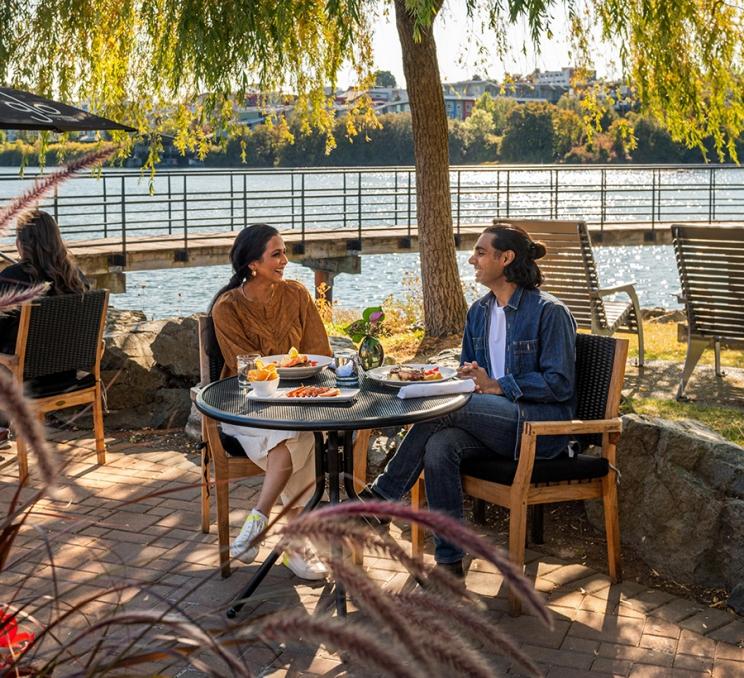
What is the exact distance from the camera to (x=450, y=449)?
3695 millimetres

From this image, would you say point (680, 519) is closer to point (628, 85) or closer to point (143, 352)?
point (143, 352)

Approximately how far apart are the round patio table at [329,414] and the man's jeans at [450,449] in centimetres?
14

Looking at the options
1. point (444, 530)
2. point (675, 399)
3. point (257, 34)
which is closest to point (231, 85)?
point (257, 34)

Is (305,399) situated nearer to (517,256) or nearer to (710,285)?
(517,256)

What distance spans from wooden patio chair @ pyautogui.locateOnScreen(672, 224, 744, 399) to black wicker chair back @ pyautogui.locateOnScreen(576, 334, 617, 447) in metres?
2.52

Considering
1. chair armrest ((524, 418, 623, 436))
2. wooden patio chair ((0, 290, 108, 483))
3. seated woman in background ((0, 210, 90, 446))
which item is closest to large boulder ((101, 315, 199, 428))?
wooden patio chair ((0, 290, 108, 483))

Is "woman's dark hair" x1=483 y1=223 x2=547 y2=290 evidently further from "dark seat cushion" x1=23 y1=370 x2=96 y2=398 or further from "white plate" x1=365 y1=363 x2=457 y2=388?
"dark seat cushion" x1=23 y1=370 x2=96 y2=398

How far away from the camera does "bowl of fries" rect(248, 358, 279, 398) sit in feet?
11.8

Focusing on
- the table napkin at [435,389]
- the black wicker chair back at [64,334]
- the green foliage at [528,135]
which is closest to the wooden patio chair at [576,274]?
the black wicker chair back at [64,334]

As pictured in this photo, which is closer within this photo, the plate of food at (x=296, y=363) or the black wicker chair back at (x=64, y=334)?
the plate of food at (x=296, y=363)

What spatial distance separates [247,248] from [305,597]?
1320mm

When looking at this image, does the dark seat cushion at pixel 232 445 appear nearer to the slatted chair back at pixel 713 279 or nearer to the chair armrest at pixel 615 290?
the slatted chair back at pixel 713 279

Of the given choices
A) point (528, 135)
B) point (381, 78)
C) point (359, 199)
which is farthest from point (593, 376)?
point (528, 135)

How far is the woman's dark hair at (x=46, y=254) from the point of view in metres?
4.96
